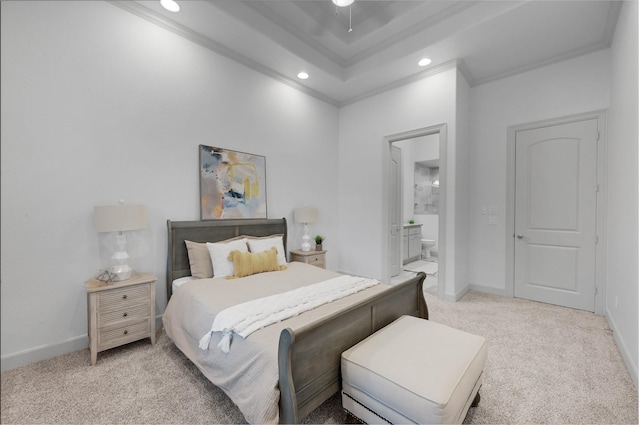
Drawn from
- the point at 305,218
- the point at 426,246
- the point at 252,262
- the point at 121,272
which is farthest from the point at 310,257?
the point at 426,246

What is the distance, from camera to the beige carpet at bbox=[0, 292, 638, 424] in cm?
162

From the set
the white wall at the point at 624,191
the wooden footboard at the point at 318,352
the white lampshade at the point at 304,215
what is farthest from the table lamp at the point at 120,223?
the white wall at the point at 624,191

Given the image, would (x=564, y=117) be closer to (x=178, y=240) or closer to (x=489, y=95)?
(x=489, y=95)


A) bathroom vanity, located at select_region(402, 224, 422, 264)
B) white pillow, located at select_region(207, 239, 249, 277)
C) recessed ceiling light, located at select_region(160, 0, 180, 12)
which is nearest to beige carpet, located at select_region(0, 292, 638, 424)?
white pillow, located at select_region(207, 239, 249, 277)

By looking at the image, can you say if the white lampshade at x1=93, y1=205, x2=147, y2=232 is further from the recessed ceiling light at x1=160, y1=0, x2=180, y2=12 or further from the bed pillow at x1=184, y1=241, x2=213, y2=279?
the recessed ceiling light at x1=160, y1=0, x2=180, y2=12

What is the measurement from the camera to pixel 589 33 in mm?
2932

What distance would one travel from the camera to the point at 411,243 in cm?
603

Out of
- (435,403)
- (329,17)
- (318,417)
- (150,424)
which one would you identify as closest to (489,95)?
(329,17)

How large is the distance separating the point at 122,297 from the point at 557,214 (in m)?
4.65

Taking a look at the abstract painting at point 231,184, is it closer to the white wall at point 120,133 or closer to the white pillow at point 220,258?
the white wall at point 120,133

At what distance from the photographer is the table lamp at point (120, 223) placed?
219 cm

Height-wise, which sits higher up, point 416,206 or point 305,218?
point 416,206

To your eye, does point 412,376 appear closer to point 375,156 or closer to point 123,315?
point 123,315

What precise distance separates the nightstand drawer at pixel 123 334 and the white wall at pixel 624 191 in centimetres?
364
